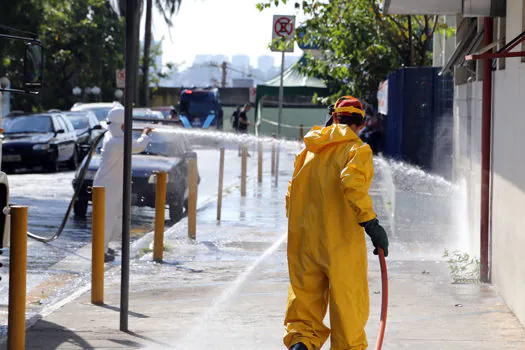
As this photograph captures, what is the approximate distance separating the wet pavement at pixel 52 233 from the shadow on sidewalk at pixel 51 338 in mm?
292

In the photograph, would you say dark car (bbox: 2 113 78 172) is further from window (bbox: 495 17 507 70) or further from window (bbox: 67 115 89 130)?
window (bbox: 495 17 507 70)

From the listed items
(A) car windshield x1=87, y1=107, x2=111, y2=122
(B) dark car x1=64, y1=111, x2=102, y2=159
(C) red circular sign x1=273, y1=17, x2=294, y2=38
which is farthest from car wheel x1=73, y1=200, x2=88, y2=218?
(A) car windshield x1=87, y1=107, x2=111, y2=122

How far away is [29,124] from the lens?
2533 centimetres

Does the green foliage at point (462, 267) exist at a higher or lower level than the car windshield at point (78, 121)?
lower

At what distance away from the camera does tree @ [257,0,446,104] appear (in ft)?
57.3

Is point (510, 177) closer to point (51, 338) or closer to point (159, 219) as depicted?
point (51, 338)

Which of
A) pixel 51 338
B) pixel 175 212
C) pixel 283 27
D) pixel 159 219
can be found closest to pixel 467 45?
pixel 159 219

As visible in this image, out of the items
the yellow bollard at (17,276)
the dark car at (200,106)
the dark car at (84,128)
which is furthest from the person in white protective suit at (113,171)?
the dark car at (200,106)

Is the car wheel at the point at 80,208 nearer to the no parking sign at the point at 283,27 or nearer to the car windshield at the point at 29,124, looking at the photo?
the no parking sign at the point at 283,27

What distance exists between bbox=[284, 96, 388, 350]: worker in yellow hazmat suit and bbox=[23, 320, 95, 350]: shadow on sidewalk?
61.7 inches

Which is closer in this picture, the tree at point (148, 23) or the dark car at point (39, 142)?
the dark car at point (39, 142)

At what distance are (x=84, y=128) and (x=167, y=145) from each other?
37.9 feet

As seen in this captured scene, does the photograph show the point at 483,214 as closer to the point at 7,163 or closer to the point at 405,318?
the point at 405,318

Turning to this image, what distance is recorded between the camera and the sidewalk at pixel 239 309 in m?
6.91
